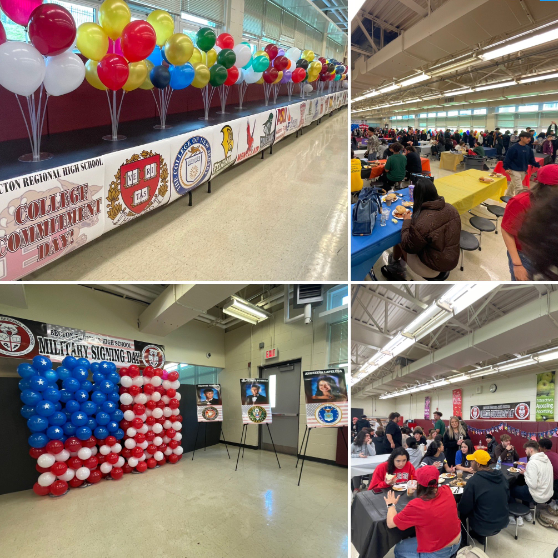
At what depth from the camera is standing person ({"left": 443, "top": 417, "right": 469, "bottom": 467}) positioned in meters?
5.60

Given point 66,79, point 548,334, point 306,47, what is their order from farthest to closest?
point 306,47
point 548,334
point 66,79

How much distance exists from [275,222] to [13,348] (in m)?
3.71

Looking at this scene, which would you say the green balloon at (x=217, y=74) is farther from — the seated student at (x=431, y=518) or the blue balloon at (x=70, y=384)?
the seated student at (x=431, y=518)

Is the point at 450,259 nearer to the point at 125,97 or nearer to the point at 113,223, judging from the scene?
the point at 113,223

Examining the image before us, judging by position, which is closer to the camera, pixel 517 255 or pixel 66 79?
pixel 517 255

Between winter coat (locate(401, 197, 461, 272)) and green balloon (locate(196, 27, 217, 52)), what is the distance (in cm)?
425

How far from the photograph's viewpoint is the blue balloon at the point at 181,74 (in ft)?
14.2

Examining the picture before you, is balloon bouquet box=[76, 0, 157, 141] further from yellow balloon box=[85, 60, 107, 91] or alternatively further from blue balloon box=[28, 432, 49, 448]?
blue balloon box=[28, 432, 49, 448]

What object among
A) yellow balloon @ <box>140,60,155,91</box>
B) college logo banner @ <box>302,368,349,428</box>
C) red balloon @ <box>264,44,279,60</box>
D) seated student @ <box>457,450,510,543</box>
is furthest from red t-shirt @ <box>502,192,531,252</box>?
red balloon @ <box>264,44,279,60</box>

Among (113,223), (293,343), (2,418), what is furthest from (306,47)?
(2,418)

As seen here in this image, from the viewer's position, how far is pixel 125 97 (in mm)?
4520

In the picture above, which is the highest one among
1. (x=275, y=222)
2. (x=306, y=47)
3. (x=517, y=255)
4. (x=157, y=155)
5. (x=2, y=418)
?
(x=306, y=47)

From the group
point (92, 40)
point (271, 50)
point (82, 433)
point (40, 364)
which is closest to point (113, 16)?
point (92, 40)

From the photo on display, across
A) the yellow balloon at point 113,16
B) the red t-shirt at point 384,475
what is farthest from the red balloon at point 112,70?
the red t-shirt at point 384,475
